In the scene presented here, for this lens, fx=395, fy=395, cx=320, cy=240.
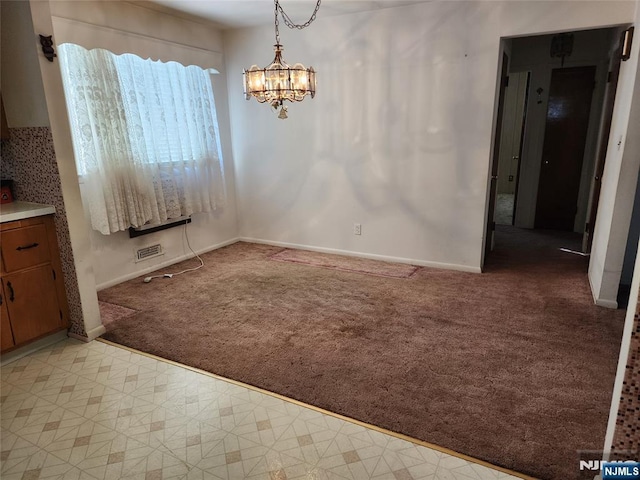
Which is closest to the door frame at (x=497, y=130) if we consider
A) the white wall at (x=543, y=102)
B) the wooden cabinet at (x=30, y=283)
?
the white wall at (x=543, y=102)

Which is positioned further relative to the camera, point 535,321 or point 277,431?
A: point 535,321

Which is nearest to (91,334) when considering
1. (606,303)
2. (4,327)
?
(4,327)

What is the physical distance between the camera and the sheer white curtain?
3.25 m

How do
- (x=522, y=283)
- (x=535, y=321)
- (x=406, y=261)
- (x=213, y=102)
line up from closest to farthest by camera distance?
(x=535, y=321) → (x=522, y=283) → (x=406, y=261) → (x=213, y=102)

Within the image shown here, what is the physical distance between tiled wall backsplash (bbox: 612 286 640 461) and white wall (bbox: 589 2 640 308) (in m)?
1.98

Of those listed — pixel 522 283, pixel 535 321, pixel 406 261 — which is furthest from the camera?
pixel 406 261

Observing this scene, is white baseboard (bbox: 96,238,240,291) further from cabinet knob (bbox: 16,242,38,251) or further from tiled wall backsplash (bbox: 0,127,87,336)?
cabinet knob (bbox: 16,242,38,251)

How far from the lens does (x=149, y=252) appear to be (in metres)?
4.08

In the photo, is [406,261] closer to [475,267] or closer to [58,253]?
[475,267]

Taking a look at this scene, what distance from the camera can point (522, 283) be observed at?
3.56 m

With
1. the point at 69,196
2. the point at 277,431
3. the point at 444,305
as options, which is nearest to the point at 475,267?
the point at 444,305

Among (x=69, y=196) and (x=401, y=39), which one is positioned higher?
(x=401, y=39)

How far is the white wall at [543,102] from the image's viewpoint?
15.8 feet

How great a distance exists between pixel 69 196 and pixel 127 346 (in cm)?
105
